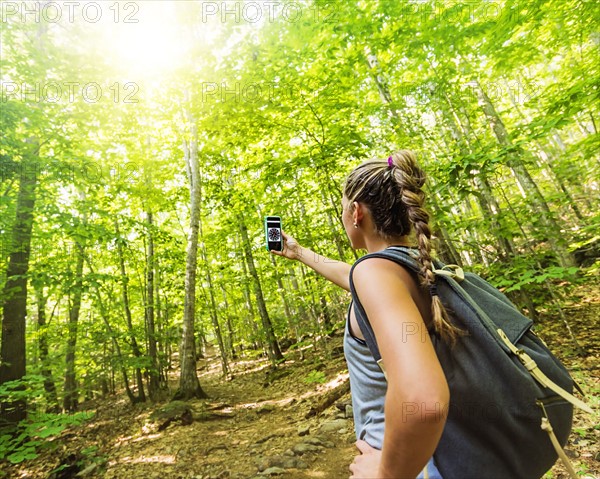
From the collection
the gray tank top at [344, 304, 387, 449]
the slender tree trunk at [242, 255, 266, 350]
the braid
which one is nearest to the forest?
the slender tree trunk at [242, 255, 266, 350]

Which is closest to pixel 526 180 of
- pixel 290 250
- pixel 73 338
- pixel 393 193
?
pixel 290 250

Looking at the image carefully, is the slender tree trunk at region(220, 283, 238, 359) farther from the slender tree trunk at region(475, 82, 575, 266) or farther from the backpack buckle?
the backpack buckle

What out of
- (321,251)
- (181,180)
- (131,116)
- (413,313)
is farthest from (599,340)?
(181,180)

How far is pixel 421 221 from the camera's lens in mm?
1165

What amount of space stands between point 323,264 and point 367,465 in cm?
123

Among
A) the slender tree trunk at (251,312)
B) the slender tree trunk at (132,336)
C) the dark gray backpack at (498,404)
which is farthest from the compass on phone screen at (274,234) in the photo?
the slender tree trunk at (251,312)

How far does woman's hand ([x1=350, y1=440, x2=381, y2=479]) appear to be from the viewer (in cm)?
101

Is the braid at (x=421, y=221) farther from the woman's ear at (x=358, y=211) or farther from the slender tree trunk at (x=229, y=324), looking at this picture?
the slender tree trunk at (x=229, y=324)

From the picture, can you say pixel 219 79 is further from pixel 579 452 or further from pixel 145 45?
pixel 579 452

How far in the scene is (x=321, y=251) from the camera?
9234mm

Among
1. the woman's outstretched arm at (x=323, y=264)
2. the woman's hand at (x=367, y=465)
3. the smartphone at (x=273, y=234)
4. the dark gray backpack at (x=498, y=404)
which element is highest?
the smartphone at (x=273, y=234)

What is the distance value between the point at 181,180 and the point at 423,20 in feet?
39.0

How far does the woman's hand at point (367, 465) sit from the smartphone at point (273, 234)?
155 centimetres

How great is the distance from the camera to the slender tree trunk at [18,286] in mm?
6938
